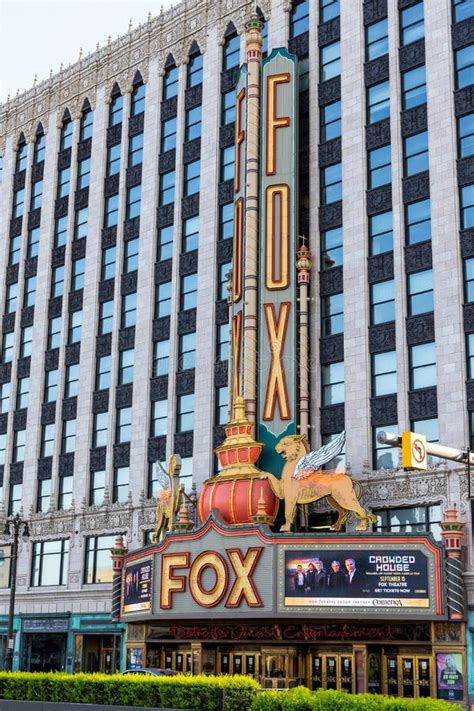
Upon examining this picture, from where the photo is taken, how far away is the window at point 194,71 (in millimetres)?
57844

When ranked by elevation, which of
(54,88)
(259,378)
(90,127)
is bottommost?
(259,378)

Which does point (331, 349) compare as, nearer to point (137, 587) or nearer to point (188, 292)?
point (188, 292)

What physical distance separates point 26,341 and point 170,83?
18.9 metres

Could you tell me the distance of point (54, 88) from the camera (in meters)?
67.5

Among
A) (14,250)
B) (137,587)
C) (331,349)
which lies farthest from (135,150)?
(137,587)

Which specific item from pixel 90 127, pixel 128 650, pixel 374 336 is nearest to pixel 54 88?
pixel 90 127

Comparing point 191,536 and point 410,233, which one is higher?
point 410,233

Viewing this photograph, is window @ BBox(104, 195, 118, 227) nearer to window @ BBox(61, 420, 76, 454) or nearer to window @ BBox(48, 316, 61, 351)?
window @ BBox(48, 316, 61, 351)

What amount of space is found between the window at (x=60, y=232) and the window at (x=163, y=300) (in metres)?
10.5

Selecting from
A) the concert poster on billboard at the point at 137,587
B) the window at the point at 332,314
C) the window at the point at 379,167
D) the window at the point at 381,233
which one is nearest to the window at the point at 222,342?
the window at the point at 332,314

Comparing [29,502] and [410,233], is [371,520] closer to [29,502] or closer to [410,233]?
[410,233]

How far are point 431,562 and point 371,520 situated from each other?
332cm

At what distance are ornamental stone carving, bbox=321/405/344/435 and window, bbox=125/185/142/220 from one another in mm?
20166

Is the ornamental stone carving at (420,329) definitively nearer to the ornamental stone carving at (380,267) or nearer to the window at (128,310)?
the ornamental stone carving at (380,267)
